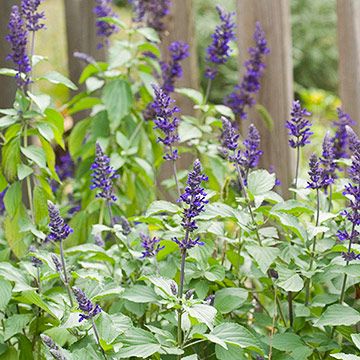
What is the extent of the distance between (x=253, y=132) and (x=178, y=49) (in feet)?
2.82

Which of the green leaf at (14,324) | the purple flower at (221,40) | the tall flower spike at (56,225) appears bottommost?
the green leaf at (14,324)

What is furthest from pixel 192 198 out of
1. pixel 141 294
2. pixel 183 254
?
pixel 141 294

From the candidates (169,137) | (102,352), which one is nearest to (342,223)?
(169,137)

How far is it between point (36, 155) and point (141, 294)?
0.80 m

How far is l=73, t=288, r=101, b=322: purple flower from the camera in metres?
2.12

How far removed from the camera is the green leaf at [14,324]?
2645 millimetres

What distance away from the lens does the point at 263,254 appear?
2.59 metres

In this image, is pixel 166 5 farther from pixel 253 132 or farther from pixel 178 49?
pixel 253 132

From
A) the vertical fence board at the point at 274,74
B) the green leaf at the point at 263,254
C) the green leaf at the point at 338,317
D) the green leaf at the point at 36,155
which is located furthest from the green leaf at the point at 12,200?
the vertical fence board at the point at 274,74

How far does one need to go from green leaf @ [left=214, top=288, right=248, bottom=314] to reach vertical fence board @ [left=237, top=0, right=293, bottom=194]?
1418 millimetres

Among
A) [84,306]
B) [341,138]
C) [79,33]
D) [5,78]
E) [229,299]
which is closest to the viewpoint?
[84,306]

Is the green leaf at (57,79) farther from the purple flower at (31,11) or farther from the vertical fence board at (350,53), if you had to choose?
the vertical fence board at (350,53)

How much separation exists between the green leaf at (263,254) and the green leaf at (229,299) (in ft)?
0.55

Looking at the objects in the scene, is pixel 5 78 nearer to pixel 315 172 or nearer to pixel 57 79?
pixel 57 79
